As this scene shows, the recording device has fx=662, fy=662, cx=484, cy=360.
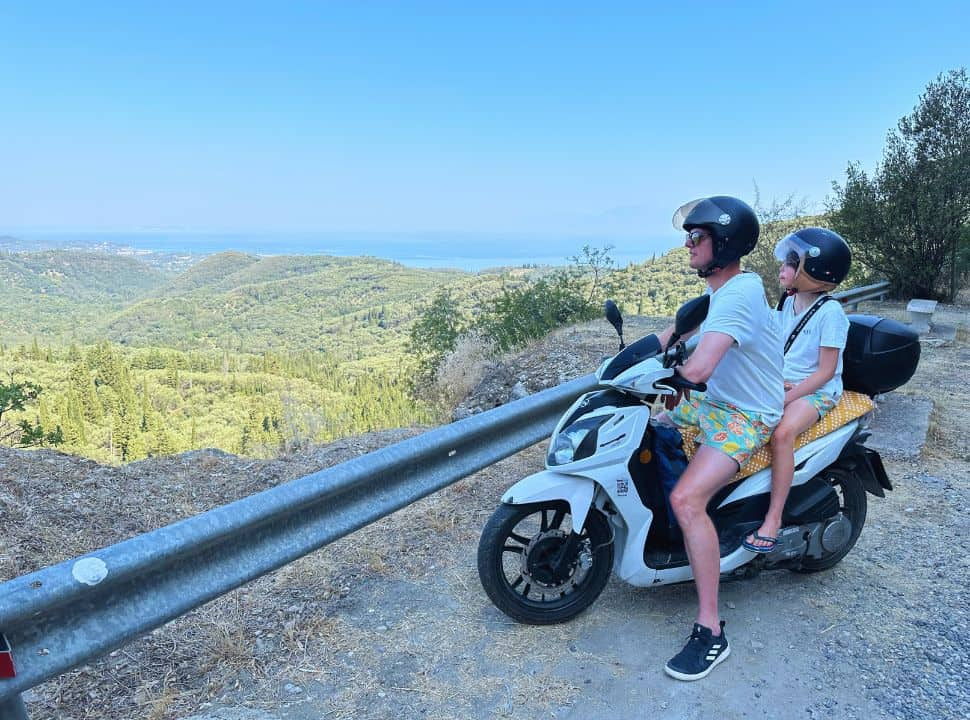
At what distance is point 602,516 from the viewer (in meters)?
2.86

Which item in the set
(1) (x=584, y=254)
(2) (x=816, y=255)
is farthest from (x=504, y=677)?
(1) (x=584, y=254)

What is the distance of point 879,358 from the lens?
3.48 m

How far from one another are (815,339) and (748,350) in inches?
35.9

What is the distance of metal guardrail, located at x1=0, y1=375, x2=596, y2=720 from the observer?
1.71 m

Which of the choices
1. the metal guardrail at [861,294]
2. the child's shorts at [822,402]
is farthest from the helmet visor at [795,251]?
the metal guardrail at [861,294]

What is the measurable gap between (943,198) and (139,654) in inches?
631

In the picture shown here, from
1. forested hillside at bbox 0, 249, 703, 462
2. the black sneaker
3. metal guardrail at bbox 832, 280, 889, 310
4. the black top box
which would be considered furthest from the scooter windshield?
metal guardrail at bbox 832, 280, 889, 310

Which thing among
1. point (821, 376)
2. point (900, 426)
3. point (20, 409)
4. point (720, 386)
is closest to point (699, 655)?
point (720, 386)

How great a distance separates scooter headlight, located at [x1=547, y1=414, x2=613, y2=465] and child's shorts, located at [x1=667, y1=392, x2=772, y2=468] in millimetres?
439

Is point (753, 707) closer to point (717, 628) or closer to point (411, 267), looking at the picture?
point (717, 628)

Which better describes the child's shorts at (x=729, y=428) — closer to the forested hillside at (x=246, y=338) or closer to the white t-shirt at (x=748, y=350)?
the white t-shirt at (x=748, y=350)

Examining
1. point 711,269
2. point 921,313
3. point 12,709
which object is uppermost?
point 711,269

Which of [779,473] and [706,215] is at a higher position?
[706,215]

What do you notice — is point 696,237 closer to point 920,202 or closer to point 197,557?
point 197,557
